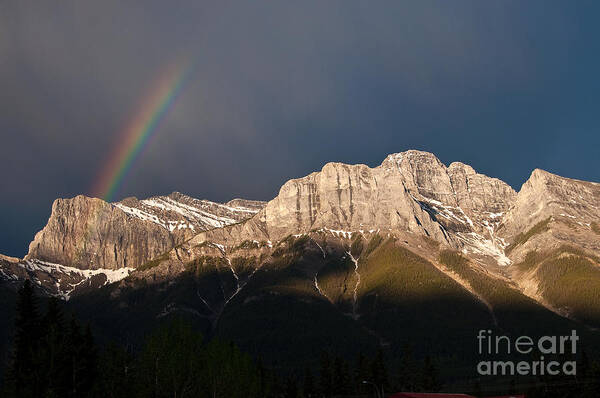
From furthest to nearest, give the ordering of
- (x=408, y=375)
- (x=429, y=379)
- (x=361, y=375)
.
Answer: (x=408, y=375)
(x=429, y=379)
(x=361, y=375)

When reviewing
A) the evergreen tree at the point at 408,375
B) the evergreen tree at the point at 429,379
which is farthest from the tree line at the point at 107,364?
the evergreen tree at the point at 408,375

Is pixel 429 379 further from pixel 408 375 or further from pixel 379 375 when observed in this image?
pixel 379 375

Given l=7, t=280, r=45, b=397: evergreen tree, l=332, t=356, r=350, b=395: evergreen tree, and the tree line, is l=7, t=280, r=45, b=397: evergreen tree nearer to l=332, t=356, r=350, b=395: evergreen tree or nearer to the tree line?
the tree line

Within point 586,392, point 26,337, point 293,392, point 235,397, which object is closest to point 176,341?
point 235,397

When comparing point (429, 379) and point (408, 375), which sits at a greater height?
point (408, 375)

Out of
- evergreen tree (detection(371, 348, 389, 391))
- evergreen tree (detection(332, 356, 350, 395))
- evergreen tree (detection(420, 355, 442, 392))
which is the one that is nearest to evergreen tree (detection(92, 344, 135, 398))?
evergreen tree (detection(332, 356, 350, 395))

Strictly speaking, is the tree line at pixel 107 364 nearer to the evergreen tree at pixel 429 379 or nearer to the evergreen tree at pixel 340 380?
the evergreen tree at pixel 340 380

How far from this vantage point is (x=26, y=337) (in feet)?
280

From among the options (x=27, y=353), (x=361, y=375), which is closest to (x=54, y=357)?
(x=27, y=353)

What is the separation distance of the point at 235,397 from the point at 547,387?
6153 centimetres

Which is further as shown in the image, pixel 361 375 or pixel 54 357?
pixel 361 375

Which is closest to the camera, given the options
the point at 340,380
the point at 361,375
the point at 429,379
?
the point at 340,380

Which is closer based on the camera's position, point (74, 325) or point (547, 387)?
point (74, 325)

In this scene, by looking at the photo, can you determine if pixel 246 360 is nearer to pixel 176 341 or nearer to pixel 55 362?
pixel 176 341
